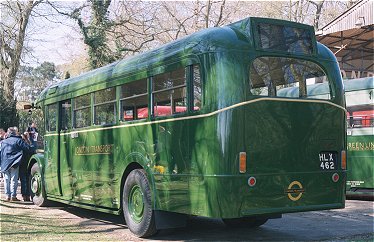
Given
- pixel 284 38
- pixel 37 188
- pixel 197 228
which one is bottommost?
pixel 197 228

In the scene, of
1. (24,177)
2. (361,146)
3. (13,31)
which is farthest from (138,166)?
(13,31)

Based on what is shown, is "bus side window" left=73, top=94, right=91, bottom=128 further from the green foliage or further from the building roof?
the green foliage

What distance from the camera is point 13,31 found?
25641mm

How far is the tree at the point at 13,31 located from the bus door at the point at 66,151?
14.8 meters

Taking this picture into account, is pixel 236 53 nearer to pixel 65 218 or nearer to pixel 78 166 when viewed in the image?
pixel 78 166

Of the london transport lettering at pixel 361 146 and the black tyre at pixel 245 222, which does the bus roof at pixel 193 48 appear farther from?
the london transport lettering at pixel 361 146

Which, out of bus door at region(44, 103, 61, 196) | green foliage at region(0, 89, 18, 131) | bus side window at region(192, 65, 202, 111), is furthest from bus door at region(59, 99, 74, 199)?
green foliage at region(0, 89, 18, 131)

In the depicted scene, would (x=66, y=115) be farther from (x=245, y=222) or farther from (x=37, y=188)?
(x=245, y=222)

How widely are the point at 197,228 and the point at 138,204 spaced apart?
4.83 ft

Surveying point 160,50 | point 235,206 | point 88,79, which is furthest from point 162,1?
point 235,206

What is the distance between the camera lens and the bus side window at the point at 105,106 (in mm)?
9232

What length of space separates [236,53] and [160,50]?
1.59 metres

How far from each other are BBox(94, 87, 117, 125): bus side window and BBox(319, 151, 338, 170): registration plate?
3.69 metres

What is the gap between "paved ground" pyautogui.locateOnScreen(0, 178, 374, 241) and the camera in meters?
8.26
